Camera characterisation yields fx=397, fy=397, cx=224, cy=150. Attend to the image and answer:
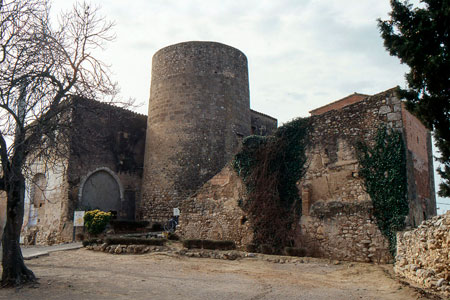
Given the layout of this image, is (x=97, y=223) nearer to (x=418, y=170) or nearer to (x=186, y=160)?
(x=186, y=160)

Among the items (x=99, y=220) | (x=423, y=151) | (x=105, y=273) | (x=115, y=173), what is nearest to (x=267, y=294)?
(x=105, y=273)

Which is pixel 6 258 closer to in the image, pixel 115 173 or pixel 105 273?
pixel 105 273

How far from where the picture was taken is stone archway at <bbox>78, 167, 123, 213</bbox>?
18500 mm

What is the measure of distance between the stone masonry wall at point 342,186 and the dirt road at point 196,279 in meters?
1.00

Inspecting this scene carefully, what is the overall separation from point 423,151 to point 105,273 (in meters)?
10.3

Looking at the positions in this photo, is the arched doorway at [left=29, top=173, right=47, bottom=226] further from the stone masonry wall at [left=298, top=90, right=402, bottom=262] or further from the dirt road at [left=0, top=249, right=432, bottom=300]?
the stone masonry wall at [left=298, top=90, right=402, bottom=262]

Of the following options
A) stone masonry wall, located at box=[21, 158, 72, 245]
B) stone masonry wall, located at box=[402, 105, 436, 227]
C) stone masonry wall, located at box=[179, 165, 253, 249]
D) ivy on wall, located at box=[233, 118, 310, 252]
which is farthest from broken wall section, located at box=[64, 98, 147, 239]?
stone masonry wall, located at box=[402, 105, 436, 227]

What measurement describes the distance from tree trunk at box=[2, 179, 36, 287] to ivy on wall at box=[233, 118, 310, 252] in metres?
7.54

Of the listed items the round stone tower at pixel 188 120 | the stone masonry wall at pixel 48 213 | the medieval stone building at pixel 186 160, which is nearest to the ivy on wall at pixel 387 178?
the medieval stone building at pixel 186 160

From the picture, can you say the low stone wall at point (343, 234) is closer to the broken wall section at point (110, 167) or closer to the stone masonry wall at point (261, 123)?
the broken wall section at point (110, 167)

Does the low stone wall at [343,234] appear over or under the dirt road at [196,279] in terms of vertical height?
over

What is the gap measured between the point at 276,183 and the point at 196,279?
230 inches

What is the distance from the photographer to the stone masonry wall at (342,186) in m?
11.4

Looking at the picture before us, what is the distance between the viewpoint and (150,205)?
19.3 meters
